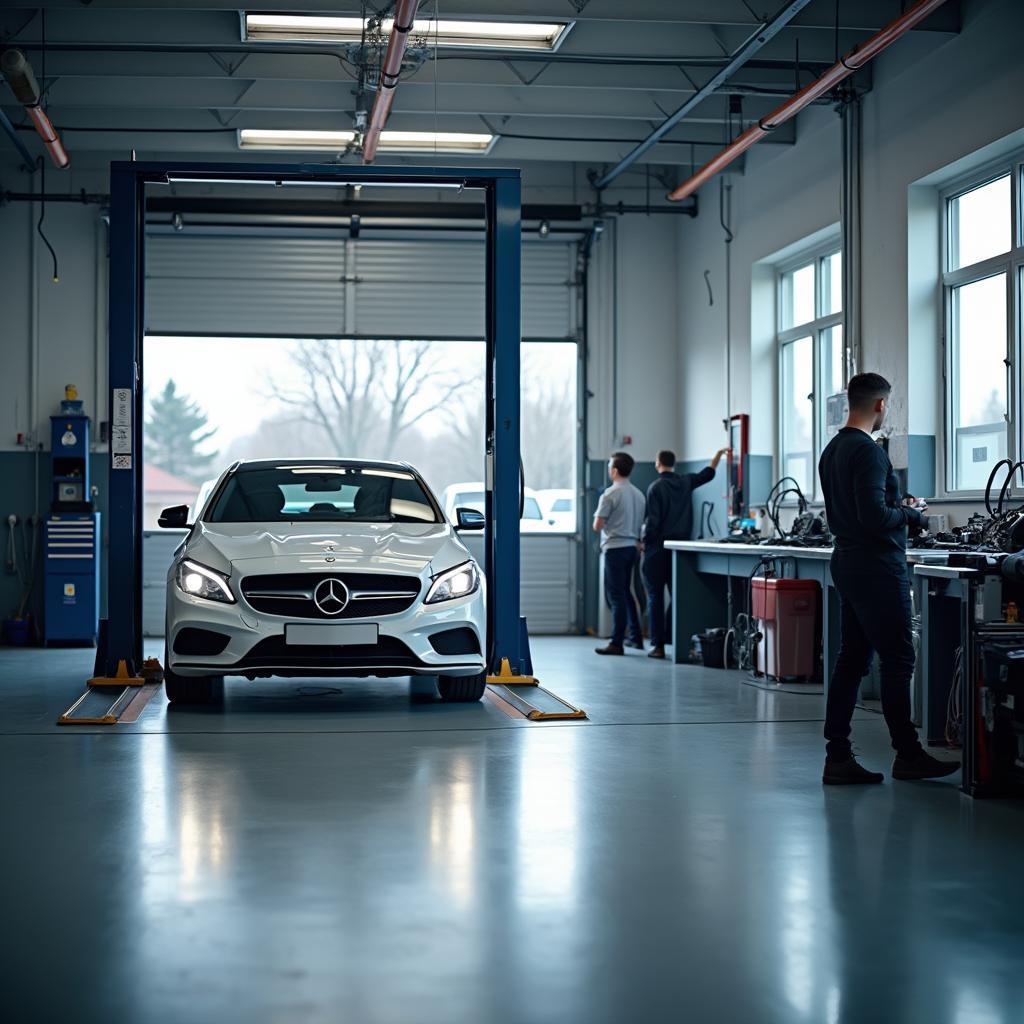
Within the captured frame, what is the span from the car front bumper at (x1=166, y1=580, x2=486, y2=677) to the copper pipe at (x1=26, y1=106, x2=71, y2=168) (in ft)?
14.5

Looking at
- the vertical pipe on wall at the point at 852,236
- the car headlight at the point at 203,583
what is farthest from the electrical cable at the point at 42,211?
the vertical pipe on wall at the point at 852,236

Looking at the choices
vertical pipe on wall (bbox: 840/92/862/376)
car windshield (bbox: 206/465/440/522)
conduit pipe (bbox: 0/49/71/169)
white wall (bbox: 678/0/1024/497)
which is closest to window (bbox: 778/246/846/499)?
white wall (bbox: 678/0/1024/497)

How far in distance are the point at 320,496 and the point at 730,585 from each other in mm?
3745

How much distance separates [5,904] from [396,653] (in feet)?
11.9

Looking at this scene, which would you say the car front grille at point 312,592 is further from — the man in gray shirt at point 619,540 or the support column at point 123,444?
the man in gray shirt at point 619,540

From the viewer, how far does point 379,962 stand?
10.5ft

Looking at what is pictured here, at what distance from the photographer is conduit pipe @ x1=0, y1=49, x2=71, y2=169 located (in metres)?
8.34

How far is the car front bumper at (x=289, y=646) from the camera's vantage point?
7090 mm

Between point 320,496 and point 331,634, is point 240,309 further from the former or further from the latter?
point 331,634

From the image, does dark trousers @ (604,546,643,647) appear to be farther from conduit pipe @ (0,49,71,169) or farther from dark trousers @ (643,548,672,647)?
conduit pipe @ (0,49,71,169)

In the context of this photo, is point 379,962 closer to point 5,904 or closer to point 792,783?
point 5,904

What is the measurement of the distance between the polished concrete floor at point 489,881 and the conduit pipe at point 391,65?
4097 mm

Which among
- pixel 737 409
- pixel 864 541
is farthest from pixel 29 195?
pixel 864 541

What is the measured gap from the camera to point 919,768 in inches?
221
